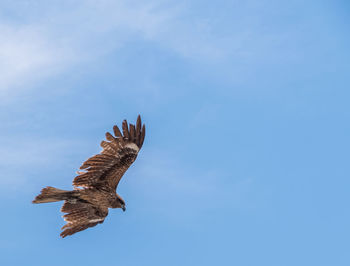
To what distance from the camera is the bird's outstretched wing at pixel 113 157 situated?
1274 cm

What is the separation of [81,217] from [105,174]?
1853 mm

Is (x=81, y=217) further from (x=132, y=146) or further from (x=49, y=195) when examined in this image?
(x=132, y=146)

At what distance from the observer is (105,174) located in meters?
13.0

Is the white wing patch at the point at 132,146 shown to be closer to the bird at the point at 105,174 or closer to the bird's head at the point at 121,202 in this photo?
the bird at the point at 105,174

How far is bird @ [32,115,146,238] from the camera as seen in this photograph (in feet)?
41.7

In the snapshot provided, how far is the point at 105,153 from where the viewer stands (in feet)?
41.9

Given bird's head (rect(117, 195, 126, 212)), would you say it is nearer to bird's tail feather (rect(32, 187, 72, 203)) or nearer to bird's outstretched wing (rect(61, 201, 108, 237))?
bird's outstretched wing (rect(61, 201, 108, 237))

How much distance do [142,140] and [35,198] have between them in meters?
3.20

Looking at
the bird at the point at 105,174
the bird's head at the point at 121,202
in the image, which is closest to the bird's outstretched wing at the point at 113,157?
the bird at the point at 105,174

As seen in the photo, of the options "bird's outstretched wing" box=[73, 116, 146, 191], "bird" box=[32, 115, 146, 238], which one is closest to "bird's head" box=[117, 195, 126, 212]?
"bird" box=[32, 115, 146, 238]

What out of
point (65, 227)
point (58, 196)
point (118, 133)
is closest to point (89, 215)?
point (65, 227)

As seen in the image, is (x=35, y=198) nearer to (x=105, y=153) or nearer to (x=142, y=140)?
(x=105, y=153)

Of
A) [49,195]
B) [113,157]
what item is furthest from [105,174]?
[49,195]

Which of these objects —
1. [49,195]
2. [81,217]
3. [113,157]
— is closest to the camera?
[49,195]
